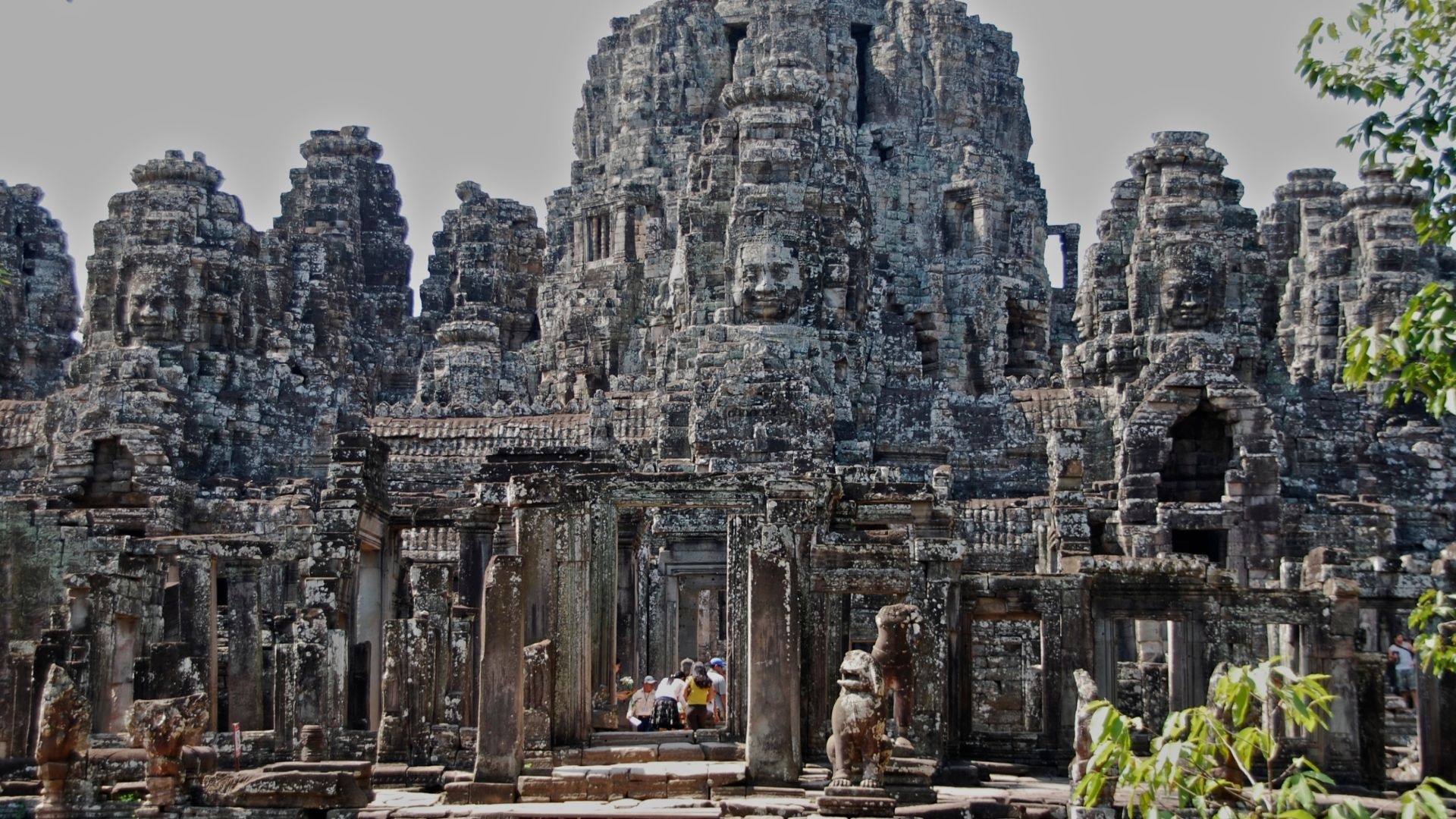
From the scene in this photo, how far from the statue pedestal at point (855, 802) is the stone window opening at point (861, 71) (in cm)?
3640

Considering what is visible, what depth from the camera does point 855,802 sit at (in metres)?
18.5

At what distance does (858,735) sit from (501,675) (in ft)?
11.1

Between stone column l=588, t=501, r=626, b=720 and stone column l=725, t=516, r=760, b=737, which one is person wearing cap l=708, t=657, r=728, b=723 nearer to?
stone column l=588, t=501, r=626, b=720

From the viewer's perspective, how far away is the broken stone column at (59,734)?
2031 centimetres

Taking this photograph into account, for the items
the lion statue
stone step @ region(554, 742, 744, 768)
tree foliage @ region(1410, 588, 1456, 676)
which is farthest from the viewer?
Result: stone step @ region(554, 742, 744, 768)

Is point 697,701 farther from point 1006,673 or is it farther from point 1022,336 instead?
point 1022,336

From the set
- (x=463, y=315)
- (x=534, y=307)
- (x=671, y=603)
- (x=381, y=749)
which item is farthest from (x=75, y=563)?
(x=534, y=307)

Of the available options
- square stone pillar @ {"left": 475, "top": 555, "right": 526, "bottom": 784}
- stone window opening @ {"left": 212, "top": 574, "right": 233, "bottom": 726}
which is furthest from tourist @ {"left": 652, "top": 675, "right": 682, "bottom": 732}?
stone window opening @ {"left": 212, "top": 574, "right": 233, "bottom": 726}

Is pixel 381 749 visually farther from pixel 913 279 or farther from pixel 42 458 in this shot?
pixel 913 279

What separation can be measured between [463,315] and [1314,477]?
67.2 ft

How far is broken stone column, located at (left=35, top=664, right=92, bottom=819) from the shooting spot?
2031 cm

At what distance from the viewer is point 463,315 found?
162 feet

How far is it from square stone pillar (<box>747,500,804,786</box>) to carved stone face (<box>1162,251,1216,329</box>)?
1993 cm

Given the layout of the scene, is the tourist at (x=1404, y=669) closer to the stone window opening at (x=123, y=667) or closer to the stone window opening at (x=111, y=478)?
the stone window opening at (x=123, y=667)
